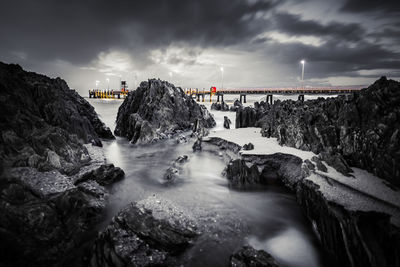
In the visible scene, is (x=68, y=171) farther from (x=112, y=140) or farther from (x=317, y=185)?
(x=112, y=140)

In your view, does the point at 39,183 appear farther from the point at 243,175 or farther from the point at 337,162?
the point at 337,162

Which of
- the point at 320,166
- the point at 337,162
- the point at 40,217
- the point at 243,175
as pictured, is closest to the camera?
the point at 40,217

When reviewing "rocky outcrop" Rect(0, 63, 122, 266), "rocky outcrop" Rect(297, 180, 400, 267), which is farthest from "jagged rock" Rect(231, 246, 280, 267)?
"rocky outcrop" Rect(0, 63, 122, 266)

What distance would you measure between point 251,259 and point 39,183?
8492 mm

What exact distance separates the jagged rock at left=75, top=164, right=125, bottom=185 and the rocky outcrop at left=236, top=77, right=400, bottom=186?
11944mm

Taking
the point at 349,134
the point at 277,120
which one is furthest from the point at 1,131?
the point at 277,120

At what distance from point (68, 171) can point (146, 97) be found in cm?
1993

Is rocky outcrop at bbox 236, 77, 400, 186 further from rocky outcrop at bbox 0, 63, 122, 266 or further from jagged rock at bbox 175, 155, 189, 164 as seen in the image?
rocky outcrop at bbox 0, 63, 122, 266

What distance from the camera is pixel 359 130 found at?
8281 mm

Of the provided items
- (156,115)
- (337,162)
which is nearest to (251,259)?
(337,162)

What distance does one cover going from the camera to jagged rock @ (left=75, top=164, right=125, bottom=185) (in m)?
10.1

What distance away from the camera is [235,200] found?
9828 mm

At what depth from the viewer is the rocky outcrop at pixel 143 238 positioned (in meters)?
5.32

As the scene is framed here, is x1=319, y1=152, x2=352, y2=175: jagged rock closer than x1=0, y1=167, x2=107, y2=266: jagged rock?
No
